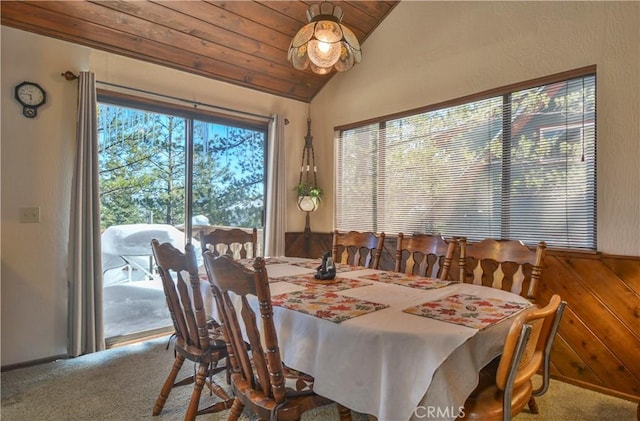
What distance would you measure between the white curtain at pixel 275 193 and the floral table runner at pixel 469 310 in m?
2.62

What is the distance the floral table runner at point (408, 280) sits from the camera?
1.94 m

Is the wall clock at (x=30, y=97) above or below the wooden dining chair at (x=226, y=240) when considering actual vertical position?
above

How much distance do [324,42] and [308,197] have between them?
2.18 metres

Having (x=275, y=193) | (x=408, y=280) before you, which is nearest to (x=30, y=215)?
A: (x=275, y=193)

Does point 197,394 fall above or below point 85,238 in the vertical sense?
below

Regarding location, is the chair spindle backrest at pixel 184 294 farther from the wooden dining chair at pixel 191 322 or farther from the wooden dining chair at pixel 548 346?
the wooden dining chair at pixel 548 346

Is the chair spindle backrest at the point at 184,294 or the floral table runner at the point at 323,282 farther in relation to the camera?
the floral table runner at the point at 323,282

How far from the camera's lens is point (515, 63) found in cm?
282

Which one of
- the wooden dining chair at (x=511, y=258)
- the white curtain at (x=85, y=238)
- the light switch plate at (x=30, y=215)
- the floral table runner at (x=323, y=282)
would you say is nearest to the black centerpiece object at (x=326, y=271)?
the floral table runner at (x=323, y=282)

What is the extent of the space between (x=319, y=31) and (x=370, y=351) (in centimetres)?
179

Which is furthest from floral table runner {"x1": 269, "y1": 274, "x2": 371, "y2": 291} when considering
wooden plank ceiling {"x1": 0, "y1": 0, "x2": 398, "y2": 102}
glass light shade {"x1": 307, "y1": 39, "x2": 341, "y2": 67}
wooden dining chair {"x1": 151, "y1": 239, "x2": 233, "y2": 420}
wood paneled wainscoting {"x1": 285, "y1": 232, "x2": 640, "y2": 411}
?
wooden plank ceiling {"x1": 0, "y1": 0, "x2": 398, "y2": 102}

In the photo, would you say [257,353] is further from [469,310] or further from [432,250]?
[432,250]

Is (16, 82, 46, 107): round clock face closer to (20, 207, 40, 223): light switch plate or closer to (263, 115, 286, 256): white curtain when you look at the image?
(20, 207, 40, 223): light switch plate

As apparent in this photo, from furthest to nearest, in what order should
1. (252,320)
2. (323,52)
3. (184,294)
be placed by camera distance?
(323,52) < (184,294) < (252,320)
